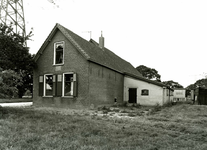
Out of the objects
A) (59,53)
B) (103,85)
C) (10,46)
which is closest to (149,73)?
(103,85)

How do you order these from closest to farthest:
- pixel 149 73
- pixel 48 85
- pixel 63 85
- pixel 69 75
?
pixel 63 85 < pixel 69 75 < pixel 48 85 < pixel 149 73

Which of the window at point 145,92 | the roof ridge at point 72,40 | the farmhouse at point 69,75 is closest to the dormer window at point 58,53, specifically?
the farmhouse at point 69,75

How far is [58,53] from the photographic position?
52.3ft

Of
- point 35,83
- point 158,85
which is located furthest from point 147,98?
point 35,83

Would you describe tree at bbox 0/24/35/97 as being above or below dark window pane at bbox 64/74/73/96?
above

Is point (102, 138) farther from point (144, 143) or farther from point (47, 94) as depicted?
point (47, 94)

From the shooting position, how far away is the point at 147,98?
64.4ft

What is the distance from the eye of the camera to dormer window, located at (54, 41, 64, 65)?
15.7 m

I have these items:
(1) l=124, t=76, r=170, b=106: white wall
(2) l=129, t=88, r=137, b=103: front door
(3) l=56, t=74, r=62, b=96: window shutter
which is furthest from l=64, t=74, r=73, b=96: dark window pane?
(2) l=129, t=88, r=137, b=103: front door

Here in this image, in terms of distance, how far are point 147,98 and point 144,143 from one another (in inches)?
611

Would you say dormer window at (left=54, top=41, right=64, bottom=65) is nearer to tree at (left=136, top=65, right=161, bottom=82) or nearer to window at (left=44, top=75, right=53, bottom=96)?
window at (left=44, top=75, right=53, bottom=96)

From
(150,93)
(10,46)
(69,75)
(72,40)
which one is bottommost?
(150,93)

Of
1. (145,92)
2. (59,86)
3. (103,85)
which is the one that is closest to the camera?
(59,86)

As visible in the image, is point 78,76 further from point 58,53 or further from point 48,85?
point 48,85
